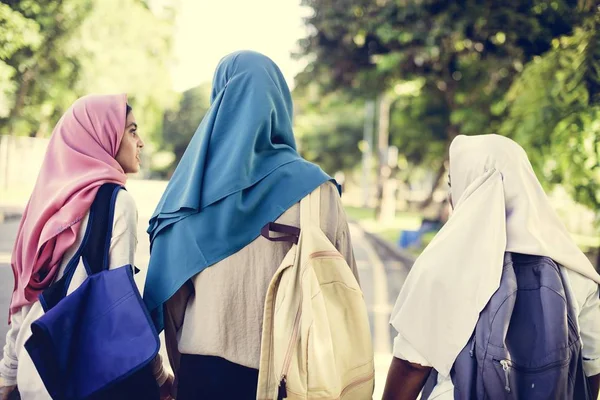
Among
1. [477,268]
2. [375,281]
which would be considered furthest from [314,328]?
[375,281]

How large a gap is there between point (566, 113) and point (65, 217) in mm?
5073

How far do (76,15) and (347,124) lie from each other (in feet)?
85.7

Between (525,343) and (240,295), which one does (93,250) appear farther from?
(525,343)

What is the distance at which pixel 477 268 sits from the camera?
194 centimetres

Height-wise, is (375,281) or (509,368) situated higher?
(509,368)

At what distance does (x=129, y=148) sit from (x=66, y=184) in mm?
353

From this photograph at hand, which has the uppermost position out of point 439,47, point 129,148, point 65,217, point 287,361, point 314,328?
point 439,47

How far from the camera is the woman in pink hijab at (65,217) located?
2.19 m

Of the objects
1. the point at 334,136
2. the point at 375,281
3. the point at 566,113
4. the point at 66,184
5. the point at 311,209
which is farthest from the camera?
the point at 334,136

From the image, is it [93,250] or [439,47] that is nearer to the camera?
[93,250]

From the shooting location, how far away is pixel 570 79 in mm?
5320

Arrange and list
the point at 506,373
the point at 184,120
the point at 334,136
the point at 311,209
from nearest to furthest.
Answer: the point at 506,373 → the point at 311,209 → the point at 334,136 → the point at 184,120

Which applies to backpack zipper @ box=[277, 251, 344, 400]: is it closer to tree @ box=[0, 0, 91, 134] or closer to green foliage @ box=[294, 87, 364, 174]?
tree @ box=[0, 0, 91, 134]

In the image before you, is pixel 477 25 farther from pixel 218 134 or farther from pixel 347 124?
pixel 347 124
